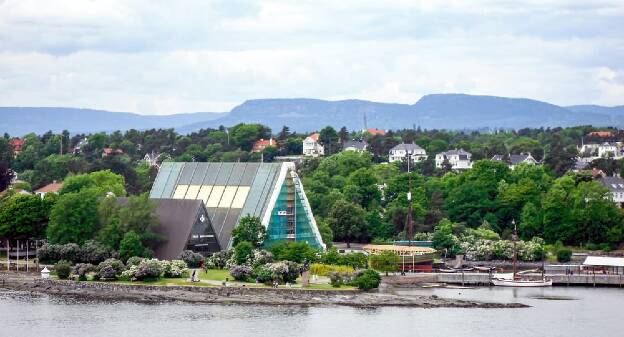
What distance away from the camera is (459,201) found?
366 ft

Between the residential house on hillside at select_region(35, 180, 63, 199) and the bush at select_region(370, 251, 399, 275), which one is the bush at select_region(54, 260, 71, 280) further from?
the residential house on hillside at select_region(35, 180, 63, 199)

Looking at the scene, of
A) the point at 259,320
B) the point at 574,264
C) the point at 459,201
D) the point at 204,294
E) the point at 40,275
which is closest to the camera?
the point at 259,320

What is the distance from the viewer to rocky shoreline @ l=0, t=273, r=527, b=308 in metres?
74.1

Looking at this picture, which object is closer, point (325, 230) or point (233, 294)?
point (233, 294)

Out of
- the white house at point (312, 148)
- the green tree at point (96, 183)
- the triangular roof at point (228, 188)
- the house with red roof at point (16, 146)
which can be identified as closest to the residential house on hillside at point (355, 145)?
the white house at point (312, 148)

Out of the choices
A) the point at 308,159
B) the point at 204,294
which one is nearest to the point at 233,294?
the point at 204,294

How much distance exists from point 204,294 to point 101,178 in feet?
137

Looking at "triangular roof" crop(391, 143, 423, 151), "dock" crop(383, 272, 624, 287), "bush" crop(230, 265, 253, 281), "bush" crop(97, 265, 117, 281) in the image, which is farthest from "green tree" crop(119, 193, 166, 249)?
"triangular roof" crop(391, 143, 423, 151)

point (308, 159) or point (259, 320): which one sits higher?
point (308, 159)

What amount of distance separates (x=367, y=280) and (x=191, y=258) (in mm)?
13445

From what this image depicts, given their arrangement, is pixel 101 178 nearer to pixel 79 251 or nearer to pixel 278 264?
pixel 79 251

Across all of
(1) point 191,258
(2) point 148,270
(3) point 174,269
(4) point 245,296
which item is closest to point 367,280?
(4) point 245,296

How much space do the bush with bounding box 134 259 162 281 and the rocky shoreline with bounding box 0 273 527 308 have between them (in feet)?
4.67

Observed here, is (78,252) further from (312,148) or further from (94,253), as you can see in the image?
(312,148)
